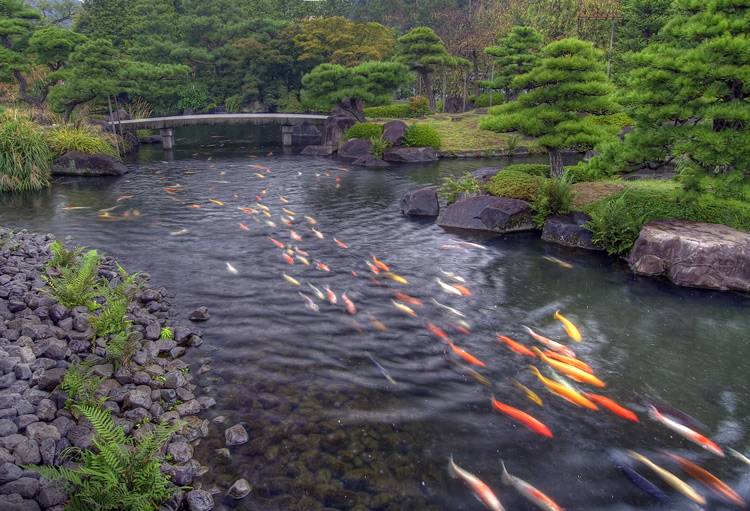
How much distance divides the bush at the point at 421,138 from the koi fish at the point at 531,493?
24.0 meters

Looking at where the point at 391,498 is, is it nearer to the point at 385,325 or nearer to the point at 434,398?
the point at 434,398

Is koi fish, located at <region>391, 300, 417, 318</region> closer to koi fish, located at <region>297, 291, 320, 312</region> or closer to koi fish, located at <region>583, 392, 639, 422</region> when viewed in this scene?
koi fish, located at <region>297, 291, 320, 312</region>

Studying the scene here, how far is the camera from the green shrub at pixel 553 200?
1414 centimetres

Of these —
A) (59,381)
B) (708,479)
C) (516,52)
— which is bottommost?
(708,479)

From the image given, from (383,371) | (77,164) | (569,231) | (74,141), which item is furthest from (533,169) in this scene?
(74,141)

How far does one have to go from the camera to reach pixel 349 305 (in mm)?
9664

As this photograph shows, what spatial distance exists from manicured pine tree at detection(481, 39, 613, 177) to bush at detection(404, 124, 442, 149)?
1170cm

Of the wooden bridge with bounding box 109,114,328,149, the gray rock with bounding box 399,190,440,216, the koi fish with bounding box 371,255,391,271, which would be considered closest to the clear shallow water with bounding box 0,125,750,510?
the koi fish with bounding box 371,255,391,271

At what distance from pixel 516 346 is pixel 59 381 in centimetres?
634

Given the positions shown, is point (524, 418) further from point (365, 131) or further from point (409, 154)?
point (365, 131)

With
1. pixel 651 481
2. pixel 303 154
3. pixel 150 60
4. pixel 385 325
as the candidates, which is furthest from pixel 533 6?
pixel 651 481

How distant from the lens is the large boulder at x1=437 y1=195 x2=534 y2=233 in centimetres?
1458

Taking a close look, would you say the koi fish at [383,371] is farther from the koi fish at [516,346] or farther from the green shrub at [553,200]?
the green shrub at [553,200]

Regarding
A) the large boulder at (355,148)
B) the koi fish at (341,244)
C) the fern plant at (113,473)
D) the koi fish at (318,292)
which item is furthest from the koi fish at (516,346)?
the large boulder at (355,148)
